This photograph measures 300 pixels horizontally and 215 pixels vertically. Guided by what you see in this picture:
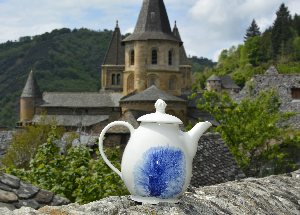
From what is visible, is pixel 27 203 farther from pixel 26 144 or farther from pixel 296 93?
pixel 26 144

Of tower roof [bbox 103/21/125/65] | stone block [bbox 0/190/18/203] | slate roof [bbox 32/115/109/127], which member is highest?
tower roof [bbox 103/21/125/65]

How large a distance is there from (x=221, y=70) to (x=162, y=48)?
5847 cm

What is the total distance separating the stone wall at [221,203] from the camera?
2.82 m

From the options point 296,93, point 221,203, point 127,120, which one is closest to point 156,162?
point 221,203

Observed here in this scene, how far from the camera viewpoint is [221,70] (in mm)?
106250

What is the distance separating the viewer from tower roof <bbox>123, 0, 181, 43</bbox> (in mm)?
49469

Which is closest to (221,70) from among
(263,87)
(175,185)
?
(263,87)

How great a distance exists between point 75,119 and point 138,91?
24.8ft

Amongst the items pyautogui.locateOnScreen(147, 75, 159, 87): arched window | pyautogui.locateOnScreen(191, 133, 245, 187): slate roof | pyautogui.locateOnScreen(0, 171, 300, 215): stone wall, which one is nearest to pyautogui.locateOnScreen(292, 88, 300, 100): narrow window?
pyautogui.locateOnScreen(191, 133, 245, 187): slate roof

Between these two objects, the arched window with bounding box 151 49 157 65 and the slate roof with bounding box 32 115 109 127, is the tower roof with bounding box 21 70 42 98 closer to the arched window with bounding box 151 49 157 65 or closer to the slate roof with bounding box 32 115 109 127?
→ the slate roof with bounding box 32 115 109 127

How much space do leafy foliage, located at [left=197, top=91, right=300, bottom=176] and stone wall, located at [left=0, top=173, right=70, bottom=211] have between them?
16.1 metres

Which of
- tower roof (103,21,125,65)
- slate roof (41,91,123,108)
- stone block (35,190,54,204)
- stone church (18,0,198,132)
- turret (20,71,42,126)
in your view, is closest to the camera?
stone block (35,190,54,204)

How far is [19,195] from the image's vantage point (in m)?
5.39

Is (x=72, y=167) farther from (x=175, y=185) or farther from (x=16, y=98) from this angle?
(x=16, y=98)
